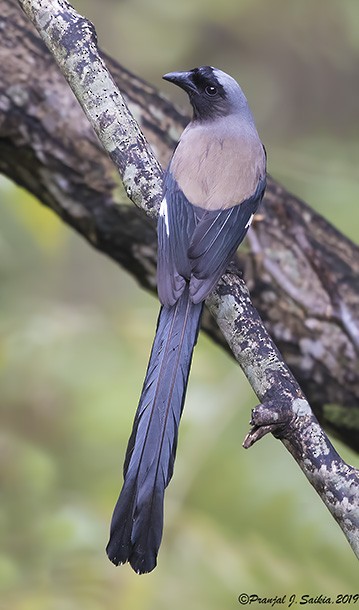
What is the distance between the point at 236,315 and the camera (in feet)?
5.86

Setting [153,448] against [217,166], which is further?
[217,166]

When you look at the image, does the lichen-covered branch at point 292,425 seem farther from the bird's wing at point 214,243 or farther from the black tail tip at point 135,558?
the black tail tip at point 135,558

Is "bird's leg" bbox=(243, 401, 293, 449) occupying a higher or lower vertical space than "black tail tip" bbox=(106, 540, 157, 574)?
higher

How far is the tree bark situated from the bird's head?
0.54 ft

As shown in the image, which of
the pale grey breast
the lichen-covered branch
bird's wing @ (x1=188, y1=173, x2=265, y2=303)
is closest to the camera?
the lichen-covered branch

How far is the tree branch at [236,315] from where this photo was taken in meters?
1.58

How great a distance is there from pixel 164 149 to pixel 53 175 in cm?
28

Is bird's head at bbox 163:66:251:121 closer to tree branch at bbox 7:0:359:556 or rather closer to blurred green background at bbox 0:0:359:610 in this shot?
tree branch at bbox 7:0:359:556

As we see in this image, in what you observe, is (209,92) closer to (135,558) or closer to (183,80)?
(183,80)

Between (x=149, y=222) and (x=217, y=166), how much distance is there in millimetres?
380

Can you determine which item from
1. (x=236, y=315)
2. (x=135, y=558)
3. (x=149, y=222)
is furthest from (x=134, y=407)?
(x=135, y=558)

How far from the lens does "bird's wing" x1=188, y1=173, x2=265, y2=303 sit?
6.12 feet

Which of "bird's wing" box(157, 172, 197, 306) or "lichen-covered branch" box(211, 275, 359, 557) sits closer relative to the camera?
"lichen-covered branch" box(211, 275, 359, 557)

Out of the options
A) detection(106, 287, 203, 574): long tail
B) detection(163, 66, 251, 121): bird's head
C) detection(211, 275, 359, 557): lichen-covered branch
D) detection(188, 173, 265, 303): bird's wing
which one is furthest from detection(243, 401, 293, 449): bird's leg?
detection(163, 66, 251, 121): bird's head
